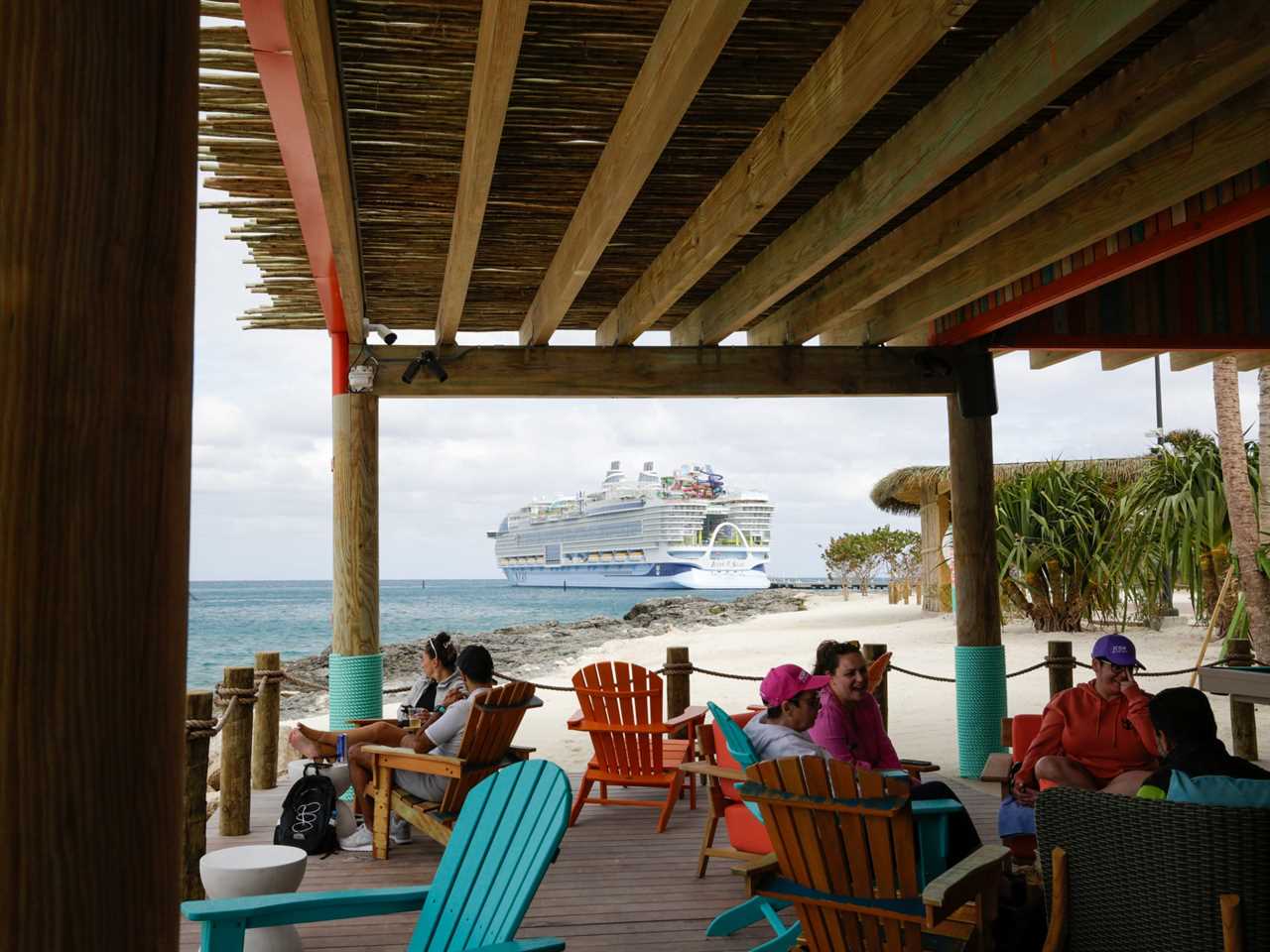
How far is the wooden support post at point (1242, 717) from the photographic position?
7.05 metres

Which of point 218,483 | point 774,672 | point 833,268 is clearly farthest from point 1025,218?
point 218,483

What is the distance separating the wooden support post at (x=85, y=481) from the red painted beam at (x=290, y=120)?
1.66 meters

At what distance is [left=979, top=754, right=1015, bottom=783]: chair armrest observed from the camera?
4215 millimetres

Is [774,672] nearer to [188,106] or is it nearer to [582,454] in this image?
[188,106]

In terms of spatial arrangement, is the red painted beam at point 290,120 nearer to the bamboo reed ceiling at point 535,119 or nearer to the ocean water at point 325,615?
the bamboo reed ceiling at point 535,119

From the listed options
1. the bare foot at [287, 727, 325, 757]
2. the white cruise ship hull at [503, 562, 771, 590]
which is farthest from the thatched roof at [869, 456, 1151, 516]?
the white cruise ship hull at [503, 562, 771, 590]

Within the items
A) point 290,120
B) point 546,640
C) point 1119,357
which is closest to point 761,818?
point 290,120

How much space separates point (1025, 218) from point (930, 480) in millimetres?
13376

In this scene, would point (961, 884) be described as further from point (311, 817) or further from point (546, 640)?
point (546, 640)

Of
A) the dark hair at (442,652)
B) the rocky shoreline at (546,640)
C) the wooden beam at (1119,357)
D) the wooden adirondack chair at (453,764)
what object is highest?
the wooden beam at (1119,357)

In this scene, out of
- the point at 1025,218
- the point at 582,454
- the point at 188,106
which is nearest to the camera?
the point at 188,106

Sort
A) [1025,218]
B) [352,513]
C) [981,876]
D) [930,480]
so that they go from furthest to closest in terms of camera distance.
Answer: [930,480] → [352,513] → [1025,218] → [981,876]

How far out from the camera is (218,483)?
67.0 meters

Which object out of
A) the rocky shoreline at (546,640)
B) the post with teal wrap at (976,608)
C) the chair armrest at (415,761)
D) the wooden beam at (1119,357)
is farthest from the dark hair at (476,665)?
the rocky shoreline at (546,640)
